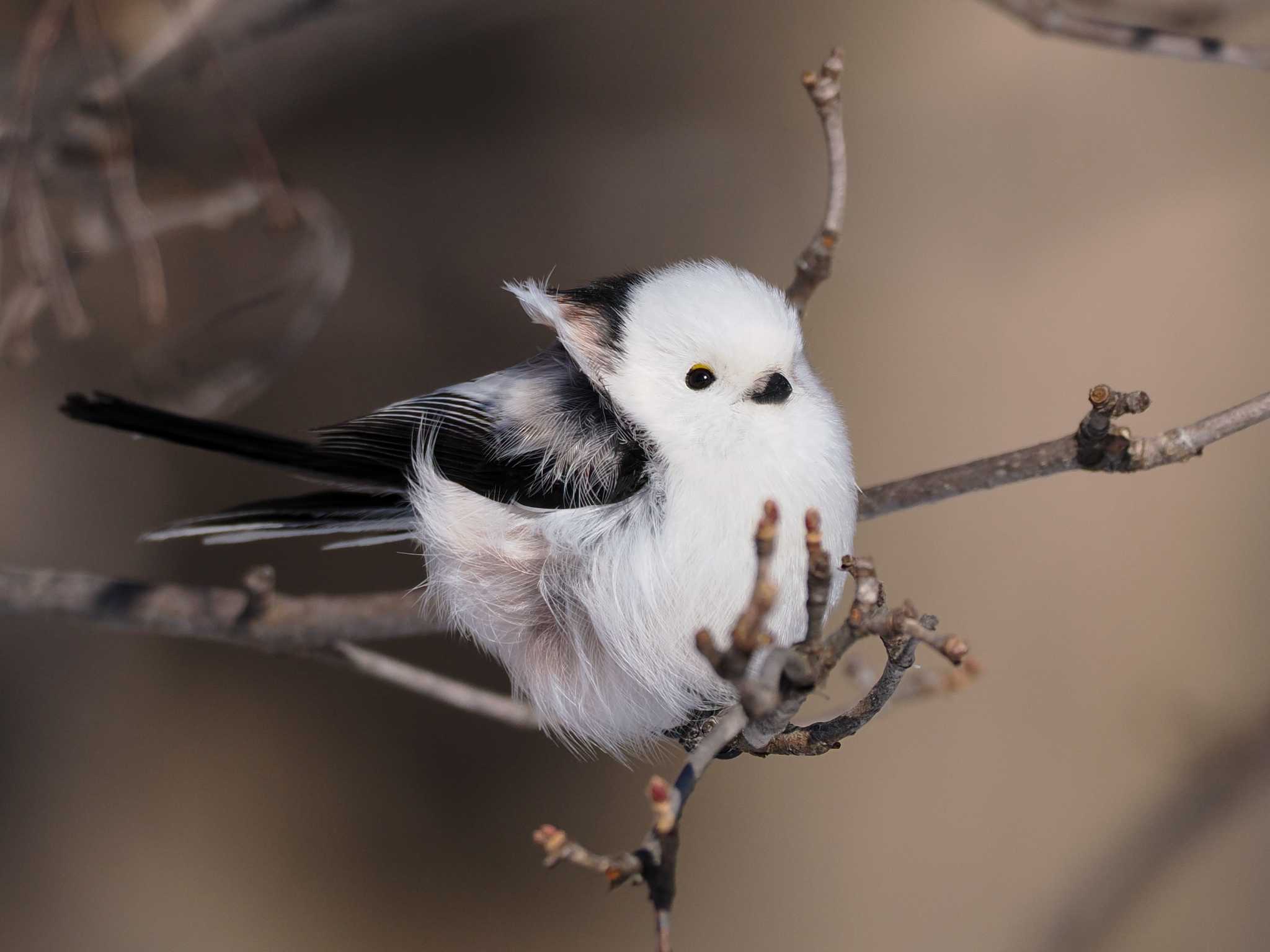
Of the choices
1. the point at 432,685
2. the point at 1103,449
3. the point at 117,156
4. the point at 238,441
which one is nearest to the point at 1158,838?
the point at 1103,449

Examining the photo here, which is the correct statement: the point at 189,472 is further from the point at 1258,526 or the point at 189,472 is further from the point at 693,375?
the point at 1258,526

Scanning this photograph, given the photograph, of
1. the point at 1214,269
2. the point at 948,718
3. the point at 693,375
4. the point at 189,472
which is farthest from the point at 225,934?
the point at 1214,269

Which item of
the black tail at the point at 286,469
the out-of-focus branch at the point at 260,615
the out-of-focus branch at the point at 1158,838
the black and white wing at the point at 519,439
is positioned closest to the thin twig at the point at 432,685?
the out-of-focus branch at the point at 260,615

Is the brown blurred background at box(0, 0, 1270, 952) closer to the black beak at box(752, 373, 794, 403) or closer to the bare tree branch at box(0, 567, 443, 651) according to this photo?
the bare tree branch at box(0, 567, 443, 651)

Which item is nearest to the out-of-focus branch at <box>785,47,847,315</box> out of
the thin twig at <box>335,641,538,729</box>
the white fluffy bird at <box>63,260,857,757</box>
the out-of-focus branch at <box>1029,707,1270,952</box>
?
the white fluffy bird at <box>63,260,857,757</box>

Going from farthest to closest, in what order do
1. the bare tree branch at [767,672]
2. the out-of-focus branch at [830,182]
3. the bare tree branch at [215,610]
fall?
the bare tree branch at [215,610] → the out-of-focus branch at [830,182] → the bare tree branch at [767,672]

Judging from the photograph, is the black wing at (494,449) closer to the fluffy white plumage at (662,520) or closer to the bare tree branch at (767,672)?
the fluffy white plumage at (662,520)
